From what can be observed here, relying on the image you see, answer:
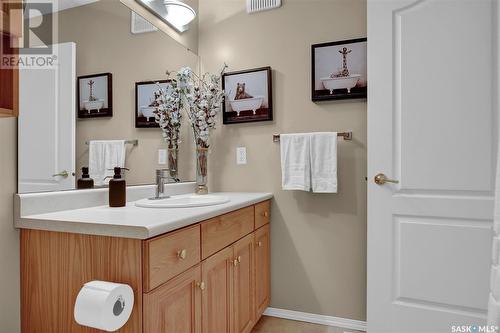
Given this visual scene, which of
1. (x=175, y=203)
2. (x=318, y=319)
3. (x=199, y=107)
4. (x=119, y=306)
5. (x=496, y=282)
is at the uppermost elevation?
(x=199, y=107)

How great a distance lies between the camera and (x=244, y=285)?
5.75 feet

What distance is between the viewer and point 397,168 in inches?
69.7

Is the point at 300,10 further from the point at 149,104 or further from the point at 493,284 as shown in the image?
the point at 493,284

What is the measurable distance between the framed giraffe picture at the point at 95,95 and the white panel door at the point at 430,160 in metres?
1.47

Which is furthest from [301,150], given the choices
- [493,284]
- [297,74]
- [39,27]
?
[39,27]

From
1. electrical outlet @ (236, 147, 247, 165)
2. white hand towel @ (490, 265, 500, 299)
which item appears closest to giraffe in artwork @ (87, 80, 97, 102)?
electrical outlet @ (236, 147, 247, 165)

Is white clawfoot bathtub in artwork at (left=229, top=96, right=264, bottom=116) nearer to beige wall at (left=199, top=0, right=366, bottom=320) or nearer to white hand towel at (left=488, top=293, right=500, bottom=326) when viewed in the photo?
beige wall at (left=199, top=0, right=366, bottom=320)

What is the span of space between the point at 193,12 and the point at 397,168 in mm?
1772

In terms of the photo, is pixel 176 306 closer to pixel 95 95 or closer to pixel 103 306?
pixel 103 306

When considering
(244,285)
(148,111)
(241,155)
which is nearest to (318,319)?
(244,285)

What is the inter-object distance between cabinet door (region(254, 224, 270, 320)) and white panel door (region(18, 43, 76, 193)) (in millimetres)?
1129

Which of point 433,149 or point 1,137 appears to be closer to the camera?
point 1,137

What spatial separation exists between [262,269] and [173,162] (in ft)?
3.10

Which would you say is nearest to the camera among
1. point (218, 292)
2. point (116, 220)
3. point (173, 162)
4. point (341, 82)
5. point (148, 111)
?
point (116, 220)
